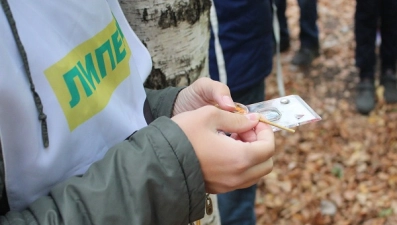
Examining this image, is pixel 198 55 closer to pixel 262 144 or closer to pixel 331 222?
pixel 262 144

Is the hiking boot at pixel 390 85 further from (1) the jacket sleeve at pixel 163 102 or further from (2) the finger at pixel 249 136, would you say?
(2) the finger at pixel 249 136

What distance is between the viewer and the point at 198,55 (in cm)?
151

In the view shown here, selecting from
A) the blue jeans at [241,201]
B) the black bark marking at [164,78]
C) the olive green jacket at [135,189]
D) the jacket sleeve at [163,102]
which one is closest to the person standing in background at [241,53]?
the blue jeans at [241,201]

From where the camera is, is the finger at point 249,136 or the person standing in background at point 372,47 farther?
the person standing in background at point 372,47

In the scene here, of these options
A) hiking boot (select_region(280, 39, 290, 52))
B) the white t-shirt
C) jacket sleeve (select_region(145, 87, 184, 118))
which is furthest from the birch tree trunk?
hiking boot (select_region(280, 39, 290, 52))

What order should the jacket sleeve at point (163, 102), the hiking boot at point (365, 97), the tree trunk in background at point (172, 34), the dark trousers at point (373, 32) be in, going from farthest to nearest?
the hiking boot at point (365, 97), the dark trousers at point (373, 32), the tree trunk in background at point (172, 34), the jacket sleeve at point (163, 102)

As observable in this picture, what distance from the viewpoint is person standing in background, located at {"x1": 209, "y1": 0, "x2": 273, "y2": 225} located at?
202cm

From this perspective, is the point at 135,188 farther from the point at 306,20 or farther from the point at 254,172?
the point at 306,20

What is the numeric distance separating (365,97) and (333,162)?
29.3 inches

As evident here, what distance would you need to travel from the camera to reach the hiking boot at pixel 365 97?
12.0ft

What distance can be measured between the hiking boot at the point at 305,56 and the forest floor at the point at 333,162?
91 millimetres

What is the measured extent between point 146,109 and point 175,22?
327 mm

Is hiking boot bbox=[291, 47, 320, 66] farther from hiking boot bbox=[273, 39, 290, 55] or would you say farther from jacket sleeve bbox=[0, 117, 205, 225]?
jacket sleeve bbox=[0, 117, 205, 225]

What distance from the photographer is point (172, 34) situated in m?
1.42
